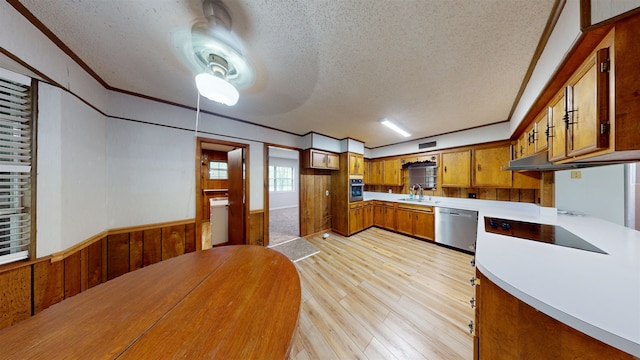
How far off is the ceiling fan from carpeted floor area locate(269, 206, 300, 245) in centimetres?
290

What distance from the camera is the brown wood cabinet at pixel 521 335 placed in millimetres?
616

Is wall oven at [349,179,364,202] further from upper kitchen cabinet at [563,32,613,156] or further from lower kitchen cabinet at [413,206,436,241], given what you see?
upper kitchen cabinet at [563,32,613,156]

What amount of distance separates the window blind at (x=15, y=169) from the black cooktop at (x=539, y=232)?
3745mm

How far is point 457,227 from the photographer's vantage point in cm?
310

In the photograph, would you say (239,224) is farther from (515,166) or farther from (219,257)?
(515,166)

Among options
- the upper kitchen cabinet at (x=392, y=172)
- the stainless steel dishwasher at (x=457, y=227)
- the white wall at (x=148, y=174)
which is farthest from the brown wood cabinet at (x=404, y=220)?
the white wall at (x=148, y=174)

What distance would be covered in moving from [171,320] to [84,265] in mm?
1724

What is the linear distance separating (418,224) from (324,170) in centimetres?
237

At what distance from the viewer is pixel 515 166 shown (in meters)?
1.88

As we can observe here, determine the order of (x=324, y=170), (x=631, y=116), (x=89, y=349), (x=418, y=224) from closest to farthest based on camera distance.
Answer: (x=89, y=349)
(x=631, y=116)
(x=418, y=224)
(x=324, y=170)

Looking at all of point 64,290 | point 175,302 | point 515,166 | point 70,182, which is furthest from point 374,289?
point 70,182

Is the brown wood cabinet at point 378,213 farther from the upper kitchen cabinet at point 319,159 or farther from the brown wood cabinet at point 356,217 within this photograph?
the upper kitchen cabinet at point 319,159

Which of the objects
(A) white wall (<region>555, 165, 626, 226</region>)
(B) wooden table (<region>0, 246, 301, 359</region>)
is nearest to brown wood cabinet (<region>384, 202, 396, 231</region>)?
(A) white wall (<region>555, 165, 626, 226</region>)

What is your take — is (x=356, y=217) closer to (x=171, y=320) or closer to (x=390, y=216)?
(x=390, y=216)
